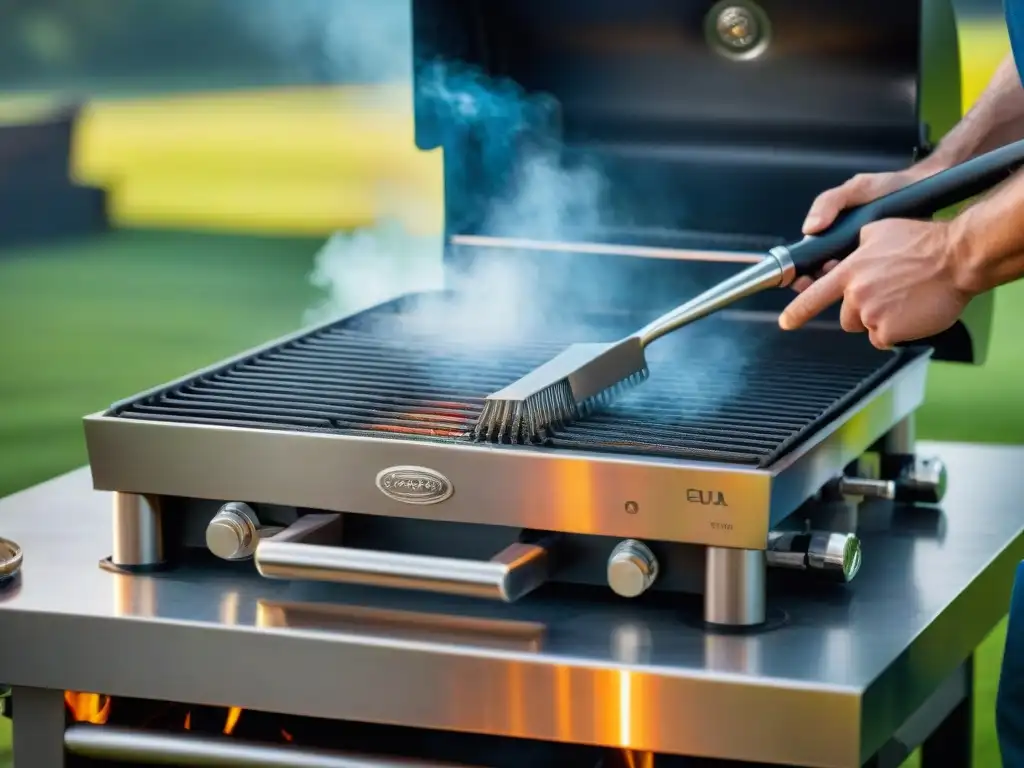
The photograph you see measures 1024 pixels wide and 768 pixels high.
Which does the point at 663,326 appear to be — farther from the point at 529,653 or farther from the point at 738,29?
the point at 738,29

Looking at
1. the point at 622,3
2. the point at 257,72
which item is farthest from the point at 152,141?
the point at 622,3

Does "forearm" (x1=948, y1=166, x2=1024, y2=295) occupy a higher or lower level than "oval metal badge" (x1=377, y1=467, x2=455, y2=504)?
higher

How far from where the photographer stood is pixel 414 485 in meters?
1.27

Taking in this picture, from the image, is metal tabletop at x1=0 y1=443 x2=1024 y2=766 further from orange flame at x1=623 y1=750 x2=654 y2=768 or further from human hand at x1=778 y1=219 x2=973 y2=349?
human hand at x1=778 y1=219 x2=973 y2=349

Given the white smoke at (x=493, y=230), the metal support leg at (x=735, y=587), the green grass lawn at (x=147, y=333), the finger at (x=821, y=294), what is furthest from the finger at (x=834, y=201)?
the green grass lawn at (x=147, y=333)

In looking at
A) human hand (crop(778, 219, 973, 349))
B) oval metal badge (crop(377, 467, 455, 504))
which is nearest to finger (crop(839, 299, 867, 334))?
human hand (crop(778, 219, 973, 349))

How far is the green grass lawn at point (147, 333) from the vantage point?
179 inches

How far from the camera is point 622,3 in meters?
1.85

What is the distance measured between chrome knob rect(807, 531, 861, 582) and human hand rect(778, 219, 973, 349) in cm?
19

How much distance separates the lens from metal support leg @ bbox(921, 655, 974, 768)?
1.83m

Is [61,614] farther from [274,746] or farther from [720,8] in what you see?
[720,8]

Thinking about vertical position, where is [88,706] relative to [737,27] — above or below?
below

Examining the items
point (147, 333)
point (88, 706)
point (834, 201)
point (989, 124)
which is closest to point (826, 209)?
point (834, 201)

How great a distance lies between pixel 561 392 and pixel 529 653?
0.26 m
